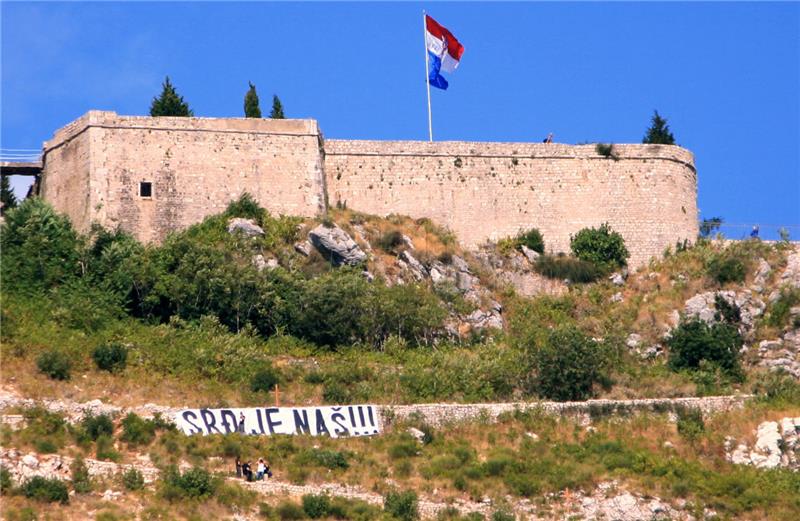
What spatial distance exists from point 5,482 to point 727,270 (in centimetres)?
2039

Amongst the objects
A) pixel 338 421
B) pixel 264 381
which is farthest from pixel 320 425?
pixel 264 381

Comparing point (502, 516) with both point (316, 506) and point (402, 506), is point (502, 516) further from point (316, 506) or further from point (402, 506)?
point (316, 506)

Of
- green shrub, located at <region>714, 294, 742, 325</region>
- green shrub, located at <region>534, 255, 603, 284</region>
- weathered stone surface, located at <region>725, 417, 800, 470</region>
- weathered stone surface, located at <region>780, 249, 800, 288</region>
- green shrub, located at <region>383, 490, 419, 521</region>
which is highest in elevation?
green shrub, located at <region>534, 255, 603, 284</region>

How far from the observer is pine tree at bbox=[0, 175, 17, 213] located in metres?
51.4

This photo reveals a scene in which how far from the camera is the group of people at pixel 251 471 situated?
37.3 m

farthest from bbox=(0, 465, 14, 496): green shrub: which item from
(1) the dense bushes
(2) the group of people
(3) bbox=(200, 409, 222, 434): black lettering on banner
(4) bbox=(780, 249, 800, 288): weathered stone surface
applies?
(4) bbox=(780, 249, 800, 288): weathered stone surface

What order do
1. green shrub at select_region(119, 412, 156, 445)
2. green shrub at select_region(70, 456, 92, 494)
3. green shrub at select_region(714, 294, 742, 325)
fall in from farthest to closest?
green shrub at select_region(714, 294, 742, 325)
green shrub at select_region(119, 412, 156, 445)
green shrub at select_region(70, 456, 92, 494)

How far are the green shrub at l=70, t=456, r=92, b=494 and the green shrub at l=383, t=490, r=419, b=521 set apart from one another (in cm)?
551

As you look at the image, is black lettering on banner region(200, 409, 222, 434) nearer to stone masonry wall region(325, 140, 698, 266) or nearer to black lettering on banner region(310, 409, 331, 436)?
black lettering on banner region(310, 409, 331, 436)

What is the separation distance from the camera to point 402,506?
120ft

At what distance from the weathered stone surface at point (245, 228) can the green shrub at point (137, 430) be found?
366 inches

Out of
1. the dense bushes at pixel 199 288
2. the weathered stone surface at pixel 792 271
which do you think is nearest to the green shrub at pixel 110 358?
the dense bushes at pixel 199 288

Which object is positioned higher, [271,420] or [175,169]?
[175,169]

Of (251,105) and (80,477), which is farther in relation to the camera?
(251,105)
